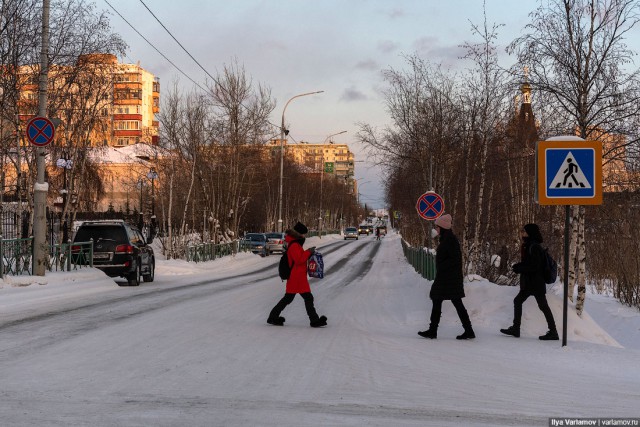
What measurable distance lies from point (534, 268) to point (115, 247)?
14.1m

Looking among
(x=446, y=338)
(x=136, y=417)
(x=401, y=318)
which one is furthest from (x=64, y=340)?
(x=401, y=318)

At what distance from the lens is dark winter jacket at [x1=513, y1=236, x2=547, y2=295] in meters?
9.70

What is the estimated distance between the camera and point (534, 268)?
9688 millimetres

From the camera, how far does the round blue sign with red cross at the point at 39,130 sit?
16766 millimetres

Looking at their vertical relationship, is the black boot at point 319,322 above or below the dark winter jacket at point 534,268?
below

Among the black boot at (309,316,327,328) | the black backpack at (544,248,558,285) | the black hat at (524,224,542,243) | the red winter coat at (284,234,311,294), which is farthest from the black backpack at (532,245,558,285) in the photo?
the red winter coat at (284,234,311,294)

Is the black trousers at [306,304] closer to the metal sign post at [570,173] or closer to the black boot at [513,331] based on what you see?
the black boot at [513,331]

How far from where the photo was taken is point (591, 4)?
13.8 m

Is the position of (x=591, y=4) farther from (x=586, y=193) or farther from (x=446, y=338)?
(x=446, y=338)

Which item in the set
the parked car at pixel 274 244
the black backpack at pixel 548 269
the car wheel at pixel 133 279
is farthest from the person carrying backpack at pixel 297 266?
the parked car at pixel 274 244

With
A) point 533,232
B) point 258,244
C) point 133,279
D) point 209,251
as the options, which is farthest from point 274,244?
point 533,232

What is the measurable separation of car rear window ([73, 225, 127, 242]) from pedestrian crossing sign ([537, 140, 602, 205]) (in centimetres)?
1440

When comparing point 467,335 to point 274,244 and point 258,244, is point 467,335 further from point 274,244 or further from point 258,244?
point 274,244

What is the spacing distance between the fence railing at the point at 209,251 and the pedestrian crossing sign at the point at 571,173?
2690 centimetres
